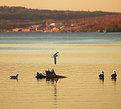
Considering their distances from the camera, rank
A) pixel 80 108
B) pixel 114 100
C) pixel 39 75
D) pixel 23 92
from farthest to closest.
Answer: pixel 39 75, pixel 23 92, pixel 114 100, pixel 80 108

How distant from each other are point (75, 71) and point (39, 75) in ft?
16.0

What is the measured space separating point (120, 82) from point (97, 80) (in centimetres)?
169

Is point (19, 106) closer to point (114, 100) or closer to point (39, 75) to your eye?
point (114, 100)

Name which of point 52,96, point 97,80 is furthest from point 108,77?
point 52,96

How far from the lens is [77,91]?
25.3 meters

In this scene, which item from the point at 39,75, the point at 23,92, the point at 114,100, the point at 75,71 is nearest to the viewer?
the point at 114,100

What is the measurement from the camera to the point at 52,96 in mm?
23969

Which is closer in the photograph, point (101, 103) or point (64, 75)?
point (101, 103)

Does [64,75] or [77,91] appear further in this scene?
[64,75]

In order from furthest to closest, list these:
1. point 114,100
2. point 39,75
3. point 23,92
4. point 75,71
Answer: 1. point 75,71
2. point 39,75
3. point 23,92
4. point 114,100

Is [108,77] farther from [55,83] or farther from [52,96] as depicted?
[52,96]

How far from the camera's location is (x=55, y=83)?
94.4 ft

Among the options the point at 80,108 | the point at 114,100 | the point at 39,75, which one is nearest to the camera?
the point at 80,108

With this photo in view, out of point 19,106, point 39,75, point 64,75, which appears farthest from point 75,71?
point 19,106
